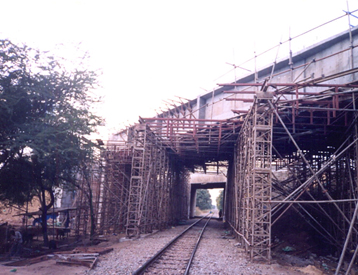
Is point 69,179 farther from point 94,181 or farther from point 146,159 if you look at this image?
point 94,181

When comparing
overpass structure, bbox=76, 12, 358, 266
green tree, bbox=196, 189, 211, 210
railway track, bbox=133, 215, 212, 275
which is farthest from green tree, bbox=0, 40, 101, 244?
green tree, bbox=196, 189, 211, 210

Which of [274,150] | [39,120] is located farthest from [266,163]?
[39,120]

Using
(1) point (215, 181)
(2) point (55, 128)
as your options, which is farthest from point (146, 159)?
(1) point (215, 181)

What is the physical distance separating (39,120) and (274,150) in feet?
45.7

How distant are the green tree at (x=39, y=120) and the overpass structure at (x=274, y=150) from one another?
13.2ft

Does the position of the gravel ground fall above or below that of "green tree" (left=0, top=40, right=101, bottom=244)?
below

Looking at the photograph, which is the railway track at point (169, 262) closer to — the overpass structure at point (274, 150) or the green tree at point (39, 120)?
the overpass structure at point (274, 150)

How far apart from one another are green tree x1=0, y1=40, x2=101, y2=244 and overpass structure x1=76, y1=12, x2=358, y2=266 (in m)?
4.02

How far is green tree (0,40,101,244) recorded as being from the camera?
44.0ft

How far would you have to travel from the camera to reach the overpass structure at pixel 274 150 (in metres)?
12.8

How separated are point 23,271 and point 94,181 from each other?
15.8m

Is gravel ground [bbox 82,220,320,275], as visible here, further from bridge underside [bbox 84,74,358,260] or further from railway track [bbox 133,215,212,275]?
bridge underside [bbox 84,74,358,260]

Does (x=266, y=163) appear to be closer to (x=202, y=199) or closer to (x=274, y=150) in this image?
(x=274, y=150)

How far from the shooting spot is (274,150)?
20.2 metres
